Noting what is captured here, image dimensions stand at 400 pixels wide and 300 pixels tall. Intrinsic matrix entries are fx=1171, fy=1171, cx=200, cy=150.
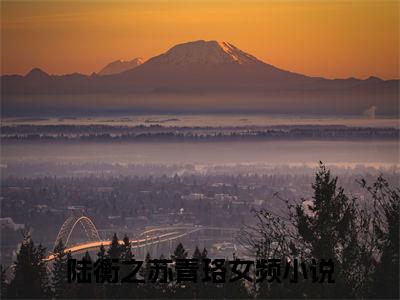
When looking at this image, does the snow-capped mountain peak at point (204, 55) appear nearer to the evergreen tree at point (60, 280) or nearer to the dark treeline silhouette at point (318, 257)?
the evergreen tree at point (60, 280)

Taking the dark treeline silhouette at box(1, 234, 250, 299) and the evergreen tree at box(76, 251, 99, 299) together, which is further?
the evergreen tree at box(76, 251, 99, 299)

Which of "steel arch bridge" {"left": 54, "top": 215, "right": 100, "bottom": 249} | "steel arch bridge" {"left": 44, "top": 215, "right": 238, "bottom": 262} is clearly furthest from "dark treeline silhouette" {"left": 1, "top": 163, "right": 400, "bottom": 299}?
"steel arch bridge" {"left": 54, "top": 215, "right": 100, "bottom": 249}

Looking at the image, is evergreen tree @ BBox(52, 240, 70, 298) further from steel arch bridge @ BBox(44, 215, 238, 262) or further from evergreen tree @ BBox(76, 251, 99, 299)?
steel arch bridge @ BBox(44, 215, 238, 262)

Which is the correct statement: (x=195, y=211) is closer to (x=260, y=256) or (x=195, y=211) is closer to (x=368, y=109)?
(x=368, y=109)

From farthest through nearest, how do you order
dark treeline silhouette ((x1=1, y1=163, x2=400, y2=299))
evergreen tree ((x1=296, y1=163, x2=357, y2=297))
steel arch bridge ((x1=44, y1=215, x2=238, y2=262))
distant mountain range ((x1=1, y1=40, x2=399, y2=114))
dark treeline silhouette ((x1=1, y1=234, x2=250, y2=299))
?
distant mountain range ((x1=1, y1=40, x2=399, y2=114)), steel arch bridge ((x1=44, y1=215, x2=238, y2=262)), dark treeline silhouette ((x1=1, y1=234, x2=250, y2=299)), dark treeline silhouette ((x1=1, y1=163, x2=400, y2=299)), evergreen tree ((x1=296, y1=163, x2=357, y2=297))

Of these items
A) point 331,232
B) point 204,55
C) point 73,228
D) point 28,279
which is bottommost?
point 73,228

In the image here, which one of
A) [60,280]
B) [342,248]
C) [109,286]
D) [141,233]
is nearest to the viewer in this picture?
[342,248]

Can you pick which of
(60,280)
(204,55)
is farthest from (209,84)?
(60,280)

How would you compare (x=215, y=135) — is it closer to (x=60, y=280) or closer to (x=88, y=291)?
(x=60, y=280)
